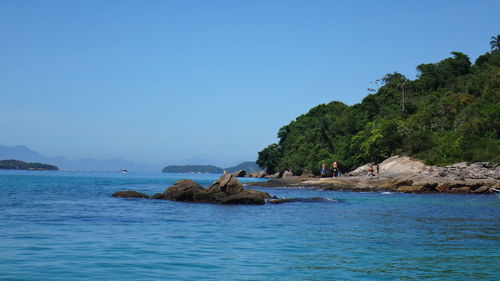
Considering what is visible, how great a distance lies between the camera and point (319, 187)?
228ft

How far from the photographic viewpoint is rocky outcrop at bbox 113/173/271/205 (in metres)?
40.2

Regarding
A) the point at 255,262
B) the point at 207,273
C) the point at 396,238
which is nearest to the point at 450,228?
the point at 396,238

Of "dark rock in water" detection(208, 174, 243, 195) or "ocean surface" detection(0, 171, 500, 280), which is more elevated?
"dark rock in water" detection(208, 174, 243, 195)

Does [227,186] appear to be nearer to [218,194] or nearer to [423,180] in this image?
[218,194]

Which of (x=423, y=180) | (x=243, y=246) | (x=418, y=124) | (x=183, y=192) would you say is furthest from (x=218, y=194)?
(x=418, y=124)

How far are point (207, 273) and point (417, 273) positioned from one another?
600 cm

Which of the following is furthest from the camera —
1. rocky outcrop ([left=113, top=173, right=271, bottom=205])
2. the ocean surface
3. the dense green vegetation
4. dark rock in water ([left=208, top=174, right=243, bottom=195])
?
the dense green vegetation

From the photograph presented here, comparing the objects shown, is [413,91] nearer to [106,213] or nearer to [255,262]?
[106,213]

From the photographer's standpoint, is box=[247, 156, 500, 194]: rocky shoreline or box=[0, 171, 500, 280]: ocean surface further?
box=[247, 156, 500, 194]: rocky shoreline

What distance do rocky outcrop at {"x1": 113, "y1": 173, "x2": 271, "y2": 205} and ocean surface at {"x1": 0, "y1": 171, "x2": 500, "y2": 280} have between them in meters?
9.55

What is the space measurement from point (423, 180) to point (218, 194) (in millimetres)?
33716

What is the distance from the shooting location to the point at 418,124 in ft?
295

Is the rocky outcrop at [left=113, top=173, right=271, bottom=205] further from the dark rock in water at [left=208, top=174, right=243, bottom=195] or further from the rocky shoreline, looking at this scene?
the rocky shoreline

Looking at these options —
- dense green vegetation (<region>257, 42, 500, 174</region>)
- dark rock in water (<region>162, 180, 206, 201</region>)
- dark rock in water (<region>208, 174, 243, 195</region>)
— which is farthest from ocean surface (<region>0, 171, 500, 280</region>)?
dense green vegetation (<region>257, 42, 500, 174</region>)
